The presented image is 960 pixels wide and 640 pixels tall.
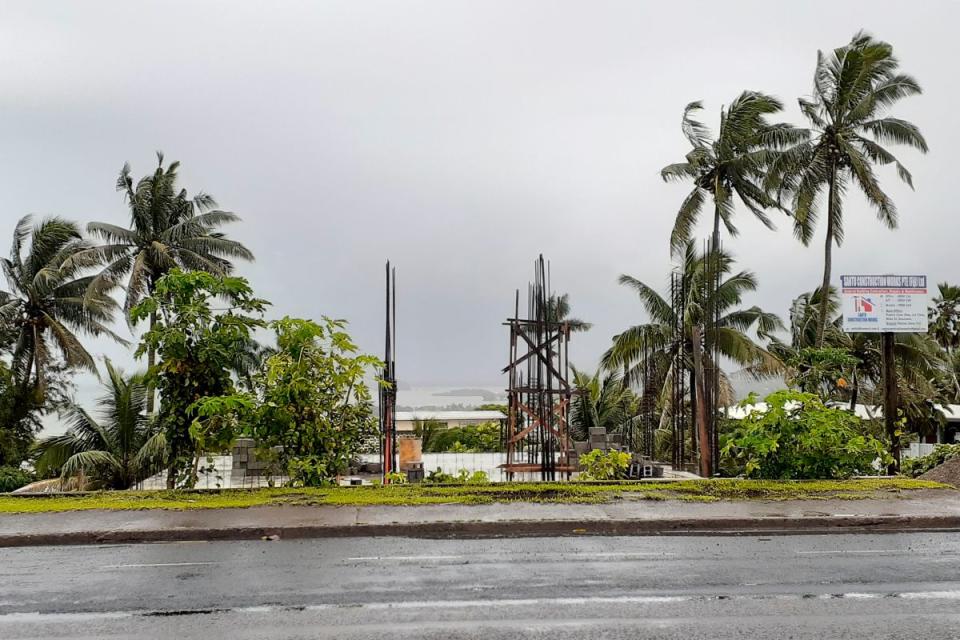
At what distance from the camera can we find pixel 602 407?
1314 inches

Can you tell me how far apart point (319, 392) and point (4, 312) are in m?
22.1

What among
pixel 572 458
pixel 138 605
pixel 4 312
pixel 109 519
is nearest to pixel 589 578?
pixel 138 605

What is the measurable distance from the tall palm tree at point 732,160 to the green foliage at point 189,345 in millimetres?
15706

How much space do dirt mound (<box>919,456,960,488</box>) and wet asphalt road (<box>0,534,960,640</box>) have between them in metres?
4.98

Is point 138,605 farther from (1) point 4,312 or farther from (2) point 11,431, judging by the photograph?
(1) point 4,312

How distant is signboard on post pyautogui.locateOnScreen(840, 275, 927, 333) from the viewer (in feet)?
65.4

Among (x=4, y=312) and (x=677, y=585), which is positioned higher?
(x=4, y=312)

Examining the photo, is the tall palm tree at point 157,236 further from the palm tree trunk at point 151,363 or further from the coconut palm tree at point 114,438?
the coconut palm tree at point 114,438

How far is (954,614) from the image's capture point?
22.5ft

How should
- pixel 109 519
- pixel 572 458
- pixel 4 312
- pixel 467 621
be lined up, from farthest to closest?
1. pixel 4 312
2. pixel 572 458
3. pixel 109 519
4. pixel 467 621

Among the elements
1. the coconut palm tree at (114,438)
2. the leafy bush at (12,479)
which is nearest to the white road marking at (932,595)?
the coconut palm tree at (114,438)

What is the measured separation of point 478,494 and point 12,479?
52.9 ft

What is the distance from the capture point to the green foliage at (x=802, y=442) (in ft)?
46.3

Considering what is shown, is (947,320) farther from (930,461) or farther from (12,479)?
(12,479)
